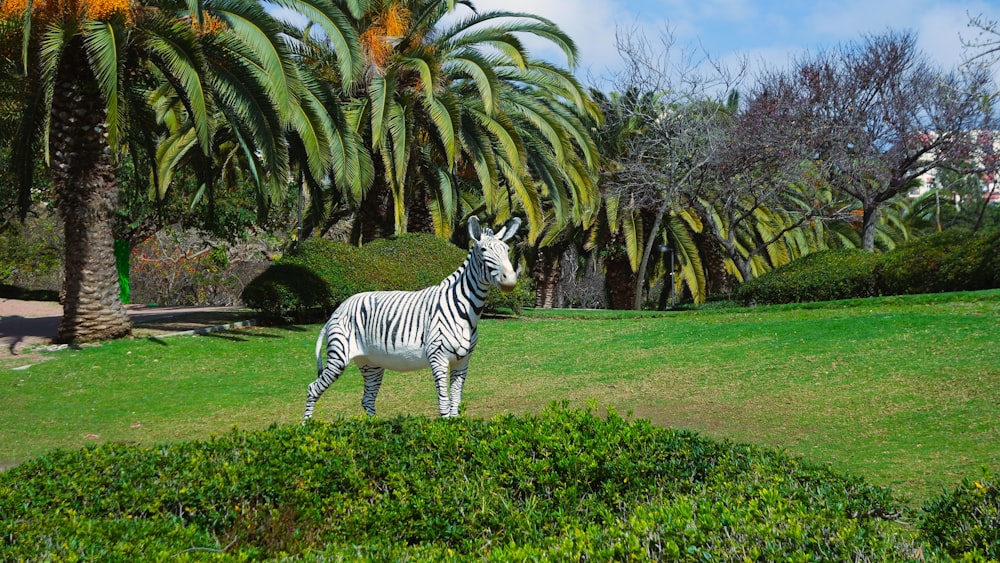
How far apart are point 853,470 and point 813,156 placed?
2258 cm

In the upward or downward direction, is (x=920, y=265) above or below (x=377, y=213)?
below

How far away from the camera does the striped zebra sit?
27.9 ft

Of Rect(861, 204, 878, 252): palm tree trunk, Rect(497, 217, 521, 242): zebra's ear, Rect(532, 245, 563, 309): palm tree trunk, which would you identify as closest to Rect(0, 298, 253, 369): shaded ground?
Rect(497, 217, 521, 242): zebra's ear

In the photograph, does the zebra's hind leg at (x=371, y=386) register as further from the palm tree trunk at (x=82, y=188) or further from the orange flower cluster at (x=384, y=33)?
the orange flower cluster at (x=384, y=33)

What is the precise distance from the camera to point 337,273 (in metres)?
19.8

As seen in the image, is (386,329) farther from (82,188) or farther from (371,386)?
(82,188)

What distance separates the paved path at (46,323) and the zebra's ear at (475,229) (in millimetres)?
11998

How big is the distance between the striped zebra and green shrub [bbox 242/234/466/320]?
10087 mm

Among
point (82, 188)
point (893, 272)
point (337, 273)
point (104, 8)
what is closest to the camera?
point (104, 8)

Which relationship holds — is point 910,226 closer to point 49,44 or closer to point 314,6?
point 314,6

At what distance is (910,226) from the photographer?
55.0 metres

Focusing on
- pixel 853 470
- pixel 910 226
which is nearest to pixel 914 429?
pixel 853 470

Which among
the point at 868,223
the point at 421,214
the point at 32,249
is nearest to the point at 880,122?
the point at 868,223

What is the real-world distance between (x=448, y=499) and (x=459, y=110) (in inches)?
624
